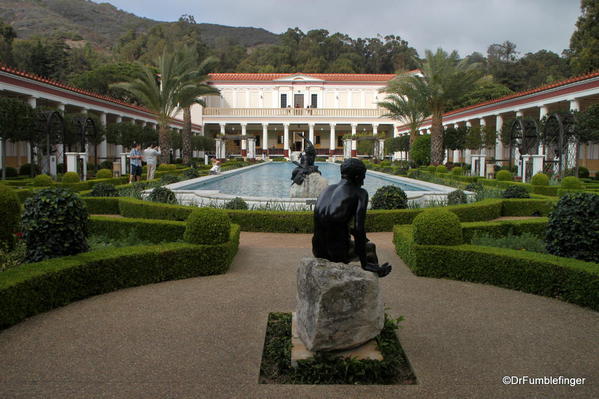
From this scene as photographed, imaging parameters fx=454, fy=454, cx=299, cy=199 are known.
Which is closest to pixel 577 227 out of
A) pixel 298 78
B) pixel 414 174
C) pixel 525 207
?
pixel 525 207

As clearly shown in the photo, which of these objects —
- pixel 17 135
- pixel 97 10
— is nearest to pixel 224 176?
pixel 17 135

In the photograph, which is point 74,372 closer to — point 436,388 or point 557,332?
point 436,388

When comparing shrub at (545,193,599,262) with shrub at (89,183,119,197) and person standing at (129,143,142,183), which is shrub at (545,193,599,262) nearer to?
shrub at (89,183,119,197)

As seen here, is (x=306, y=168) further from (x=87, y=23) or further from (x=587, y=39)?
(x=87, y=23)

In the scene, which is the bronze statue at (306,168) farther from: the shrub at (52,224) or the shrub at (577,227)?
the shrub at (52,224)

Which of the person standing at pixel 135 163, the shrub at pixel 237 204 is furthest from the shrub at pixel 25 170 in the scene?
the shrub at pixel 237 204

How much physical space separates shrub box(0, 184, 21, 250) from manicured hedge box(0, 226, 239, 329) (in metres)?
1.41

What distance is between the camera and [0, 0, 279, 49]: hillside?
92419 millimetres

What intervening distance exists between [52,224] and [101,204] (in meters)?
5.36

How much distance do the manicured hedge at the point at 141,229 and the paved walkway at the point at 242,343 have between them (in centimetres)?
169

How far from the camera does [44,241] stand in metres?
4.89

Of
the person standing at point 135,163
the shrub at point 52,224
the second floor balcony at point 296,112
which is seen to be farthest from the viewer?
the second floor balcony at point 296,112

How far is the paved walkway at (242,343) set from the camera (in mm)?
2873

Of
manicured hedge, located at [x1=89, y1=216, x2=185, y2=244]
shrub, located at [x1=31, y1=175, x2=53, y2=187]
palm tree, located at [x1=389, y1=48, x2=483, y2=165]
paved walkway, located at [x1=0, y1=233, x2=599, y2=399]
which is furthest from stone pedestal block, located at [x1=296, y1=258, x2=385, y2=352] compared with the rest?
palm tree, located at [x1=389, y1=48, x2=483, y2=165]
